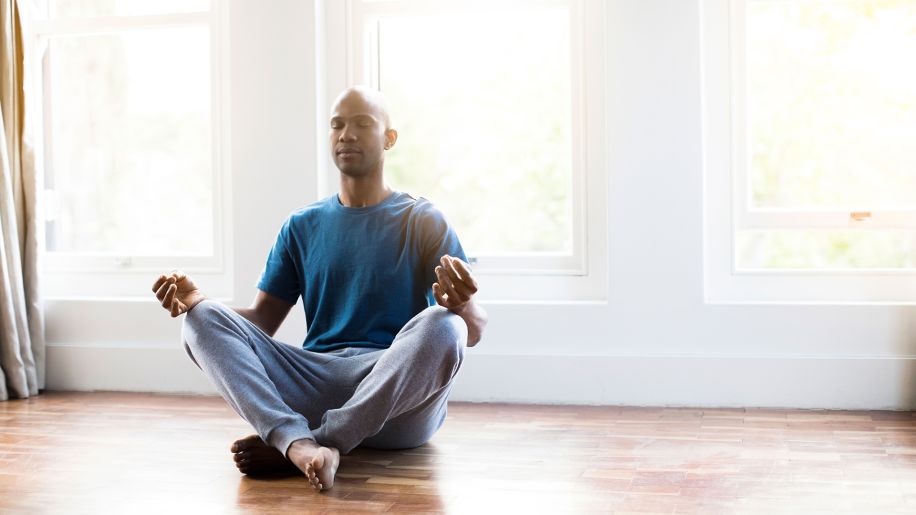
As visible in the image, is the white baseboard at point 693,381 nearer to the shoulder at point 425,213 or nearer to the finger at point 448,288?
the shoulder at point 425,213

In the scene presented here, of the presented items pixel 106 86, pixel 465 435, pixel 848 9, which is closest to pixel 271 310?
pixel 465 435

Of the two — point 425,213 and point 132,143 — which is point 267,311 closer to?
point 425,213

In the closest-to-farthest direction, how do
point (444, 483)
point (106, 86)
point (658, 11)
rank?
point (444, 483) → point (658, 11) → point (106, 86)

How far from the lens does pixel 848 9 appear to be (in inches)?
136

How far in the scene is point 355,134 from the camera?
8.77 feet

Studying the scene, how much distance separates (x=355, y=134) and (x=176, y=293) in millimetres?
635

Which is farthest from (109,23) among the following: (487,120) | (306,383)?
(306,383)

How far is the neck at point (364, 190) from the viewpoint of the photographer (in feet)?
8.96

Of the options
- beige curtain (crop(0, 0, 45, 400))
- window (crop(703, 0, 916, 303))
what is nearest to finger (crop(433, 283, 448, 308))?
window (crop(703, 0, 916, 303))

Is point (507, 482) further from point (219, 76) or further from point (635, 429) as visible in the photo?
point (219, 76)

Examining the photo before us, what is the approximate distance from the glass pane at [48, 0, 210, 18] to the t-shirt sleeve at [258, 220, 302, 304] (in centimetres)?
158

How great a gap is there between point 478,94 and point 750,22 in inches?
40.0

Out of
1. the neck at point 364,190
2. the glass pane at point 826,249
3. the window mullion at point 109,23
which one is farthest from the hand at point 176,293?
the glass pane at point 826,249

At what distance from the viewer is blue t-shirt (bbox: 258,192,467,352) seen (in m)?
2.65
